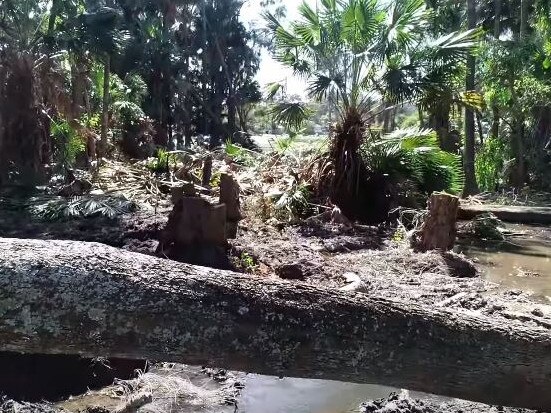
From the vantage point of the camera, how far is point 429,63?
1145cm

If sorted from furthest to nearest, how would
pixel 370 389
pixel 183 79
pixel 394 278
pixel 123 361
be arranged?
→ pixel 183 79 < pixel 394 278 < pixel 123 361 < pixel 370 389

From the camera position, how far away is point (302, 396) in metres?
4.62

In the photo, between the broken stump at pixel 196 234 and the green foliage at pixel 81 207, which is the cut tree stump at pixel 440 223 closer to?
the broken stump at pixel 196 234

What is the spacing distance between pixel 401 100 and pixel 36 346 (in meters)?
10.4

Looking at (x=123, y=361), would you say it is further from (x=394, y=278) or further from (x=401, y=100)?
(x=401, y=100)

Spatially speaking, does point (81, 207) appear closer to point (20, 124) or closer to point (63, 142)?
point (20, 124)

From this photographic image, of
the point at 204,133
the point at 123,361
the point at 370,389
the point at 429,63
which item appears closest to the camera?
the point at 370,389

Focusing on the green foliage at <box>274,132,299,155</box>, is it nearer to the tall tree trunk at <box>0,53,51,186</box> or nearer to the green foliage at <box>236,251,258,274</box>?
the tall tree trunk at <box>0,53,51,186</box>

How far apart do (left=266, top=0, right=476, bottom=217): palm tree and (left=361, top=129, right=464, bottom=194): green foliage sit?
11.8 inches

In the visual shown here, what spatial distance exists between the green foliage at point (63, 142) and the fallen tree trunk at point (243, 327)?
12100 millimetres

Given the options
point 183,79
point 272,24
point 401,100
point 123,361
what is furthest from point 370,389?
point 183,79

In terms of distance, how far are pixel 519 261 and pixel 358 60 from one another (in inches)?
182

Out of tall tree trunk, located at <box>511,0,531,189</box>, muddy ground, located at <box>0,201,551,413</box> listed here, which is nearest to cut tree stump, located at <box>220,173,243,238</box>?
muddy ground, located at <box>0,201,551,413</box>

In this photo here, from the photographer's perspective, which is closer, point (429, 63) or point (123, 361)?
point (123, 361)
